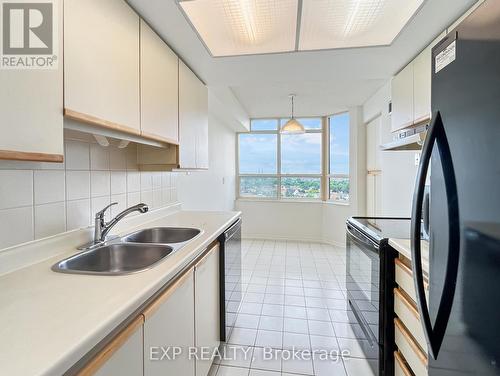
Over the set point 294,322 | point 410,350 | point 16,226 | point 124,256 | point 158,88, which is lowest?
point 294,322

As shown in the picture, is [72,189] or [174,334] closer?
[174,334]

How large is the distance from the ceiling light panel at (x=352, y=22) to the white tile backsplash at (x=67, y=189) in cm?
152

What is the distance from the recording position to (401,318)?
1.42 metres

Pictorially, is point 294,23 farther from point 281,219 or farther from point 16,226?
point 281,219

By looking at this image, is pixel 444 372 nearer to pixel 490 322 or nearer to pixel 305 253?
pixel 490 322

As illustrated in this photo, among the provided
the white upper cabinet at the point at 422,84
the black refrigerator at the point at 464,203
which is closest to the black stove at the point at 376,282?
the black refrigerator at the point at 464,203

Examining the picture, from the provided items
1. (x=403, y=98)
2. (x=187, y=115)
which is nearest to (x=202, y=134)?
(x=187, y=115)

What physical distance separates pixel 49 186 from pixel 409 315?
1881mm

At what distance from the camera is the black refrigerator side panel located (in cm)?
62

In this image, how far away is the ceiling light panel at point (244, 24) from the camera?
1.51 m

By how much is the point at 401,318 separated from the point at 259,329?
47.6 inches

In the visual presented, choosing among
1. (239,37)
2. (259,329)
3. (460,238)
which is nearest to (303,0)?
(239,37)

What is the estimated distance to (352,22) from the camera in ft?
5.47

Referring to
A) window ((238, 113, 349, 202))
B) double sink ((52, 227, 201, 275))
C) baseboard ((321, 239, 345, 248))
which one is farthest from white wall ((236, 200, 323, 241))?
double sink ((52, 227, 201, 275))
